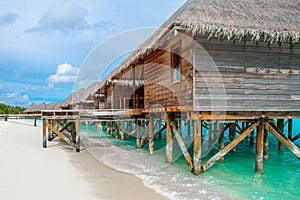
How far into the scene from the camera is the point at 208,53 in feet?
20.5

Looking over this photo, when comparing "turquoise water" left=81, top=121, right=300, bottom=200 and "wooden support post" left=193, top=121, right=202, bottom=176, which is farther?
"wooden support post" left=193, top=121, right=202, bottom=176

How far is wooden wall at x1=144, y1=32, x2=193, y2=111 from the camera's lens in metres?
6.47

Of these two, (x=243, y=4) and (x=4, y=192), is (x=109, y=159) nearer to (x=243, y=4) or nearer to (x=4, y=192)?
(x=4, y=192)

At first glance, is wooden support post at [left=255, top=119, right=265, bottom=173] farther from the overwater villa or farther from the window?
the window

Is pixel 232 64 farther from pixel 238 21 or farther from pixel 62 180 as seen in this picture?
pixel 62 180

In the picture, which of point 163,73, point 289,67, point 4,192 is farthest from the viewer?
point 163,73

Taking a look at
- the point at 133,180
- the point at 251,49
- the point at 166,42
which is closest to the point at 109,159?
the point at 133,180

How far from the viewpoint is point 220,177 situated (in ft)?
22.8

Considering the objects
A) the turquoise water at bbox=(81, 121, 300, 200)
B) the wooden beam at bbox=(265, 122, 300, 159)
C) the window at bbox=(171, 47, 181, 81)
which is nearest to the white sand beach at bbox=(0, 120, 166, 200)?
the turquoise water at bbox=(81, 121, 300, 200)

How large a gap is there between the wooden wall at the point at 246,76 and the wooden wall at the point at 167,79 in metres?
0.32

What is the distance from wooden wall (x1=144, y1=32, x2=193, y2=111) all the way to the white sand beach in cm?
230

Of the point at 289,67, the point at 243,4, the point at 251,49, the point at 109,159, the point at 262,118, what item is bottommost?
the point at 109,159

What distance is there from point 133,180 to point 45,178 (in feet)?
6.44

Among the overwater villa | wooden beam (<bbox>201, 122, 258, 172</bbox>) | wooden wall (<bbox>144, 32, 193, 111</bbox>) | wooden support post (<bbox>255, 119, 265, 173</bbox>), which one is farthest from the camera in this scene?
wooden support post (<bbox>255, 119, 265, 173</bbox>)
